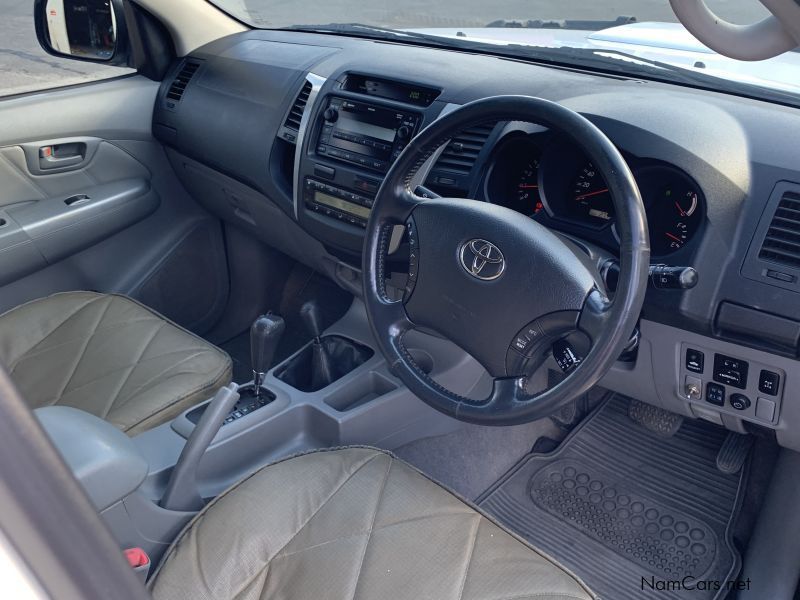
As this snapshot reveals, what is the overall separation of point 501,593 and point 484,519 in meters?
0.17

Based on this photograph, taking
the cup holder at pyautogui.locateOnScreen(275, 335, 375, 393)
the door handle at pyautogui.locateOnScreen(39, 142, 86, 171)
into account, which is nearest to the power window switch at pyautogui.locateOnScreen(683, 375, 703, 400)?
the cup holder at pyautogui.locateOnScreen(275, 335, 375, 393)

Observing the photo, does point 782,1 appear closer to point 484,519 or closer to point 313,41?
point 484,519

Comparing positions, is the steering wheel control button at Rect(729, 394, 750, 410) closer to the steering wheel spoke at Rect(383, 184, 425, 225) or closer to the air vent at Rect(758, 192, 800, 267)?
the air vent at Rect(758, 192, 800, 267)

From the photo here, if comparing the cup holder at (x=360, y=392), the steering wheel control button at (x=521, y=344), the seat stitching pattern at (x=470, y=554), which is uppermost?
the steering wheel control button at (x=521, y=344)

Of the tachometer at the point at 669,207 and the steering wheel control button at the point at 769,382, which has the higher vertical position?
the tachometer at the point at 669,207

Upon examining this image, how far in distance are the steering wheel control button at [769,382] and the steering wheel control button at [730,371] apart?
3 centimetres

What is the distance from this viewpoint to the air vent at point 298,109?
84.2 inches

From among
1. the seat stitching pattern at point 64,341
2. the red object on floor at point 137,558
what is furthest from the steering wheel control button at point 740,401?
the seat stitching pattern at point 64,341

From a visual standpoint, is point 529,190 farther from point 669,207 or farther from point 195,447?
point 195,447

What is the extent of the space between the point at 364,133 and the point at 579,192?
603mm

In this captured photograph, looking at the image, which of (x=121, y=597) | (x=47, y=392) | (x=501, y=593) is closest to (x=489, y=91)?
(x=501, y=593)

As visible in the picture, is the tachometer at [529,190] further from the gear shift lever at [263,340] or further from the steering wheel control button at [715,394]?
the gear shift lever at [263,340]

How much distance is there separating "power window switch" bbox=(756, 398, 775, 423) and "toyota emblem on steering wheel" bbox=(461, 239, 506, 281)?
2.03 ft

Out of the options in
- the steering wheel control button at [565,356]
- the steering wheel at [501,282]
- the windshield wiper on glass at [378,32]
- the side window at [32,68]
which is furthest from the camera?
the side window at [32,68]
